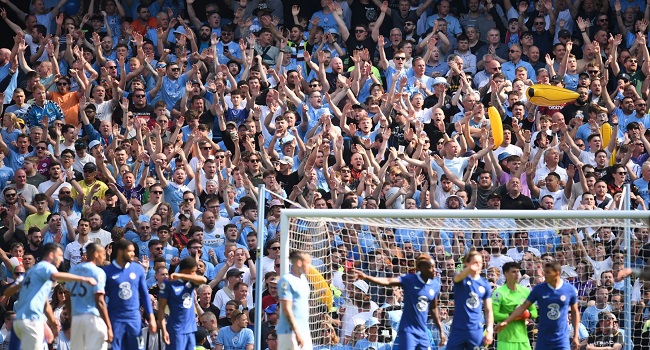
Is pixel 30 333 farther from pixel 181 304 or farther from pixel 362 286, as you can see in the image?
pixel 362 286

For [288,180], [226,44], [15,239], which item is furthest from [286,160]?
[15,239]

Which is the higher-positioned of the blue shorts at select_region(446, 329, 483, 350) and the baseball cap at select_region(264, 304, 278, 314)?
the baseball cap at select_region(264, 304, 278, 314)

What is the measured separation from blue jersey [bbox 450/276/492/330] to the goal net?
1149 millimetres

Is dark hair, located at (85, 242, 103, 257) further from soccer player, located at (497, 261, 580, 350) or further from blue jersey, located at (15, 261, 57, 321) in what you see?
soccer player, located at (497, 261, 580, 350)

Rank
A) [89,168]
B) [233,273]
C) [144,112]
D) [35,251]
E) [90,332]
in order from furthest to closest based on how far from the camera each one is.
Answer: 1. [144,112]
2. [89,168]
3. [35,251]
4. [233,273]
5. [90,332]

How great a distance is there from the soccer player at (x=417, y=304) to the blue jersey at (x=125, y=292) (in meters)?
2.31

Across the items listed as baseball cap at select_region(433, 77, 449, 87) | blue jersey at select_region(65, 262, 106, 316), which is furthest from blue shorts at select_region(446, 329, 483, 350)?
baseball cap at select_region(433, 77, 449, 87)

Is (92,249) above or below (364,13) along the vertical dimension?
below

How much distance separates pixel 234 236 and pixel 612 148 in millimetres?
5653

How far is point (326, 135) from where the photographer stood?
21875 mm

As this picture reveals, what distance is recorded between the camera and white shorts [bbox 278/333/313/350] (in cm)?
1600

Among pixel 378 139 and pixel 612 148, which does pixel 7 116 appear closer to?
pixel 378 139

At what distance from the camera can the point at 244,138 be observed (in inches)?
867

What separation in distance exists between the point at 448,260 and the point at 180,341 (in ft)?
12.4
